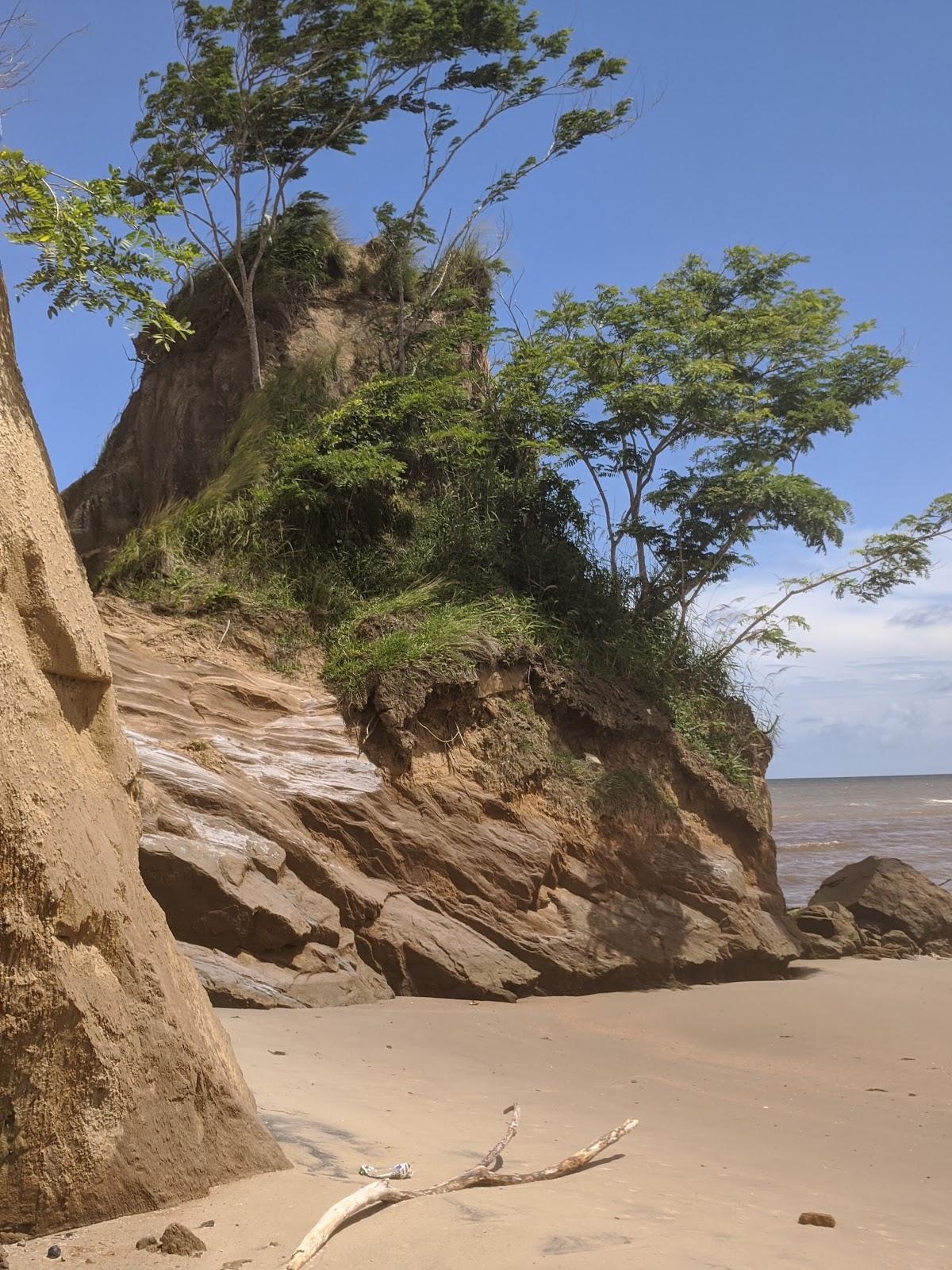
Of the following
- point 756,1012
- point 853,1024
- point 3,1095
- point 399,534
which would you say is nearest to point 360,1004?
point 756,1012

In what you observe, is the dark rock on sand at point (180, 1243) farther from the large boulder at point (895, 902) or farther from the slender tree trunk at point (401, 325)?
the slender tree trunk at point (401, 325)

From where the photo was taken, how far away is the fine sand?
3131mm

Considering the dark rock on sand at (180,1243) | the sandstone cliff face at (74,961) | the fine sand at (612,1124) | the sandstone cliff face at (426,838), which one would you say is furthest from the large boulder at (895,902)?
the dark rock on sand at (180,1243)

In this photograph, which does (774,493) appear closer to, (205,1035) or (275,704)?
(275,704)

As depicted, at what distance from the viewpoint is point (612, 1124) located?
5.21 m

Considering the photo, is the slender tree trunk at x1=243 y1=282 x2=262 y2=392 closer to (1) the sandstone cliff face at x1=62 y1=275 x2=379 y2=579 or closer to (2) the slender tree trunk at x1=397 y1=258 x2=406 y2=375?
(1) the sandstone cliff face at x1=62 y1=275 x2=379 y2=579

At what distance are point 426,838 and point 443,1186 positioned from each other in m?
5.31

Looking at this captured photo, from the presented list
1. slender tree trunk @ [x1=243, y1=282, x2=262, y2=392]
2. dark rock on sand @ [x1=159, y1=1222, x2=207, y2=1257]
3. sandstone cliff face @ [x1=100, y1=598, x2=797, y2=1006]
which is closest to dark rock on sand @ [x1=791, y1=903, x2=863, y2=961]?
sandstone cliff face @ [x1=100, y1=598, x2=797, y2=1006]

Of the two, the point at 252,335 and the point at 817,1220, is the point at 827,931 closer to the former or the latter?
the point at 817,1220

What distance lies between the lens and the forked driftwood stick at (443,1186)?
290 cm

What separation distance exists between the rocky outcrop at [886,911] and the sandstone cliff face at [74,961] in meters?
9.52

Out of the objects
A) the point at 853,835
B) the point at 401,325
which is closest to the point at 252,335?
the point at 401,325

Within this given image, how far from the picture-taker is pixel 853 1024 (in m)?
8.33

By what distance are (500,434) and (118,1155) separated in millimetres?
9996
